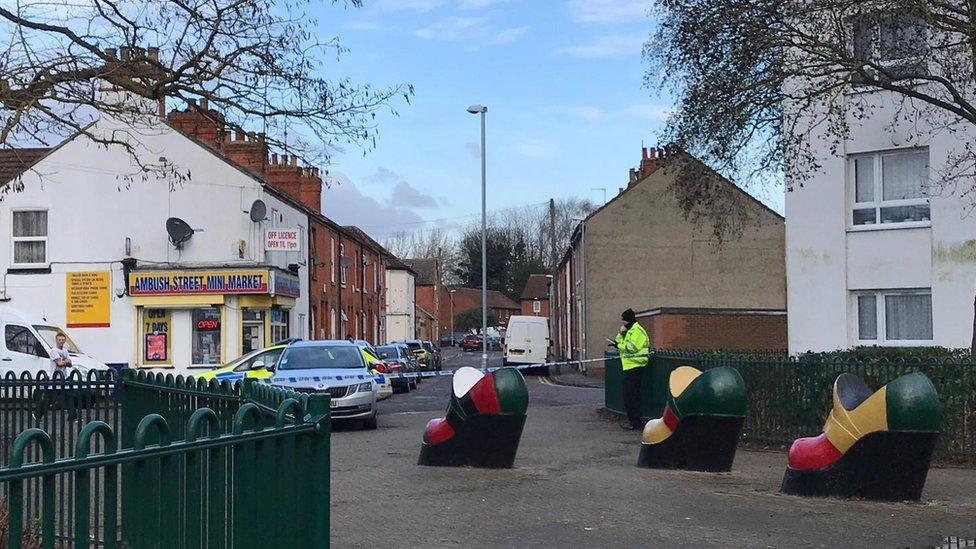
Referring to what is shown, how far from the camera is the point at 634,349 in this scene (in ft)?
58.0

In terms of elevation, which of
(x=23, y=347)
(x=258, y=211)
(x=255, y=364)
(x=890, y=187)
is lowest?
(x=255, y=364)

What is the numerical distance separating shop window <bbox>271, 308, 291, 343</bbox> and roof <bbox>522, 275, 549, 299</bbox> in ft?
210

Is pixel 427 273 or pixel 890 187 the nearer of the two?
pixel 890 187

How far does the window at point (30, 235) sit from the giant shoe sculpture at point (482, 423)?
24736 millimetres

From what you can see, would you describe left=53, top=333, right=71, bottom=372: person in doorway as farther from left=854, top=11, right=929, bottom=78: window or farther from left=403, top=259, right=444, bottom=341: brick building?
left=403, top=259, right=444, bottom=341: brick building

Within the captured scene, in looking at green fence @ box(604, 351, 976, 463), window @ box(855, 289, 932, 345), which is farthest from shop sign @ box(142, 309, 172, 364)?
window @ box(855, 289, 932, 345)

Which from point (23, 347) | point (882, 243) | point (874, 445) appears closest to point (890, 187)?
point (882, 243)

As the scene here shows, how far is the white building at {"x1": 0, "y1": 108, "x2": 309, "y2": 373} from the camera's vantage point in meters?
33.2

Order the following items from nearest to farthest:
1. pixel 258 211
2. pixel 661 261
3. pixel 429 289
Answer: pixel 258 211, pixel 661 261, pixel 429 289

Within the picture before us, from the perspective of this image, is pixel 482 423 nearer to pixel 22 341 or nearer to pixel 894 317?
pixel 894 317

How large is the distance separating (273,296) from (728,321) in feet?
45.2

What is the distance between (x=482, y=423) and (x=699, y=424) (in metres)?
2.36

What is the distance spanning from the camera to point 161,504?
3865mm

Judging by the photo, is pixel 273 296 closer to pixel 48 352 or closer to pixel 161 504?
pixel 48 352
